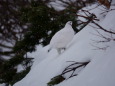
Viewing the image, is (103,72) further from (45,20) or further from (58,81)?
(45,20)

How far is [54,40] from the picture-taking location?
12.4 feet

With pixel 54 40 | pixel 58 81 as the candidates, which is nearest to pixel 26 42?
Answer: pixel 54 40

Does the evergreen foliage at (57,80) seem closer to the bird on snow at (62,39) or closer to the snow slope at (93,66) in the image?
the snow slope at (93,66)

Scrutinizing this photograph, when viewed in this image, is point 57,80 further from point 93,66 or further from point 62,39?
point 62,39

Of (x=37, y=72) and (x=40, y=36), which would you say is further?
(x=40, y=36)

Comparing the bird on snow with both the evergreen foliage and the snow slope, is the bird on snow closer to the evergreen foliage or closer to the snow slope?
the snow slope

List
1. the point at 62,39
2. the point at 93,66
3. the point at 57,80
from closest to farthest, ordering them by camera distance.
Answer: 1. the point at 93,66
2. the point at 57,80
3. the point at 62,39

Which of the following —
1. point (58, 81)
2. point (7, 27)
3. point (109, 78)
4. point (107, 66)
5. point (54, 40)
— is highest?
point (7, 27)

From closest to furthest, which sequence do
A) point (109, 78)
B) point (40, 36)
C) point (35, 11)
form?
point (109, 78) < point (35, 11) < point (40, 36)

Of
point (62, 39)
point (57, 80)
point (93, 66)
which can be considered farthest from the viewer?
point (62, 39)

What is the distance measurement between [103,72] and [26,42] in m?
2.88

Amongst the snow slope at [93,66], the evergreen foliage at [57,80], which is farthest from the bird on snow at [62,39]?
the evergreen foliage at [57,80]

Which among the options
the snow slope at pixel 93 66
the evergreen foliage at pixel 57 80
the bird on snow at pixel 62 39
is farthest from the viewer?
the bird on snow at pixel 62 39

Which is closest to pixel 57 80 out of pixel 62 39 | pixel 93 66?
pixel 93 66
